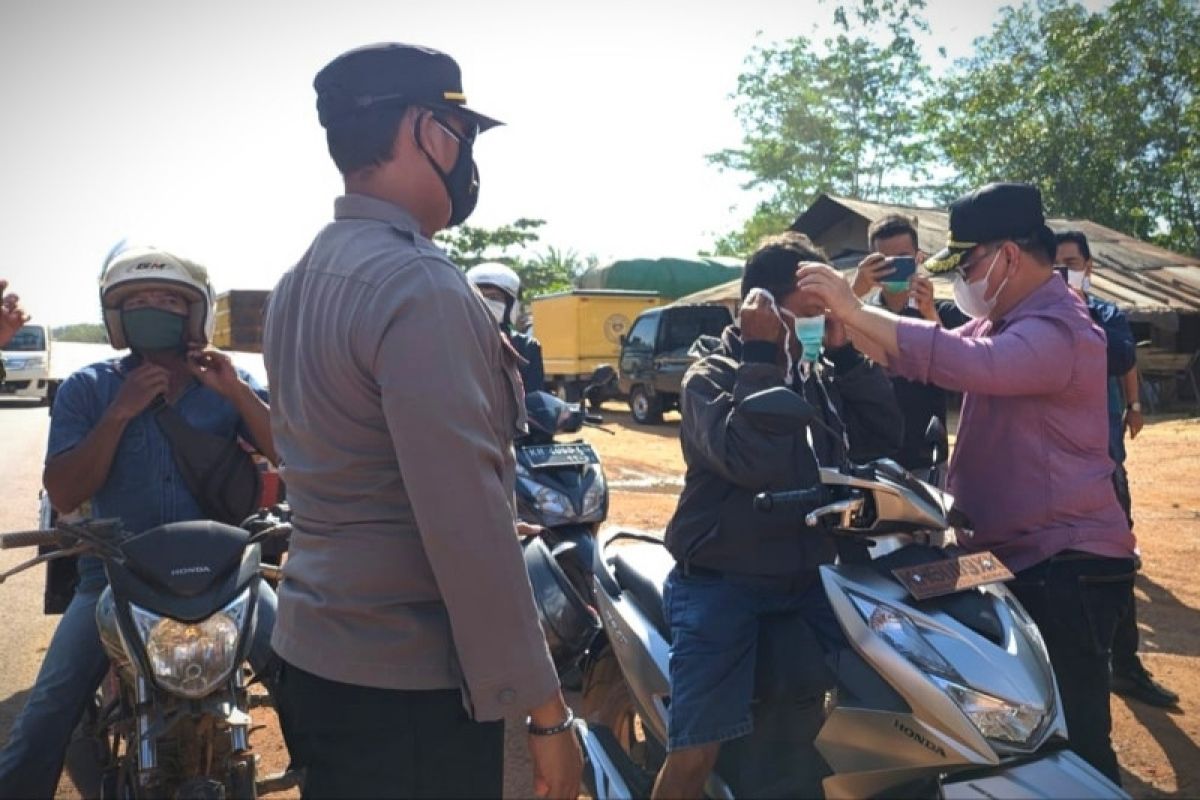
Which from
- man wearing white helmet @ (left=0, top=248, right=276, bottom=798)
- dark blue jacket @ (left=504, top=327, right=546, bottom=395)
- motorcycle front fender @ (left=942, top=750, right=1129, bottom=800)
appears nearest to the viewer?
motorcycle front fender @ (left=942, top=750, right=1129, bottom=800)

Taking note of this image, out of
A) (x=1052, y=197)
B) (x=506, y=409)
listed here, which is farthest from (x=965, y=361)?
(x=1052, y=197)

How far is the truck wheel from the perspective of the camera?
18.6 m

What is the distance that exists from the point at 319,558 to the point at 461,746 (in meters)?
0.41

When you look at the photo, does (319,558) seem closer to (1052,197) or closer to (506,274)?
(506,274)

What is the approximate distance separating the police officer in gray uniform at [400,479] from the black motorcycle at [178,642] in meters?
0.76

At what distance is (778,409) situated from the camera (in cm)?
226

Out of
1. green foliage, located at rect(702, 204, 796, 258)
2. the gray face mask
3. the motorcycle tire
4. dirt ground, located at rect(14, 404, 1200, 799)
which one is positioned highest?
green foliage, located at rect(702, 204, 796, 258)

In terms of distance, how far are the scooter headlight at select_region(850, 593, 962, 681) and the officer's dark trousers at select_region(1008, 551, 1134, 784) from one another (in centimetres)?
56

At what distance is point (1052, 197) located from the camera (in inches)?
1057

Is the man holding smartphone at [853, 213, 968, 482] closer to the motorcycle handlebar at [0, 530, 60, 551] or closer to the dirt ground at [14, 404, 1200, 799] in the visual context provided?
the dirt ground at [14, 404, 1200, 799]

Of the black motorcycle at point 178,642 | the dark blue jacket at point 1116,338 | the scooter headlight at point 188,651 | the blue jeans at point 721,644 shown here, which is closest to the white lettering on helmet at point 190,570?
the black motorcycle at point 178,642

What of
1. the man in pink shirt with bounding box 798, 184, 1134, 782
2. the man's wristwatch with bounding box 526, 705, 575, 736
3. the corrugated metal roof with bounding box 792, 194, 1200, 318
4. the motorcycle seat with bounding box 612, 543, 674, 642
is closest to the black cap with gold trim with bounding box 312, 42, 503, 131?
the man's wristwatch with bounding box 526, 705, 575, 736

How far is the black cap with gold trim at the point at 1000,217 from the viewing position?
2604mm

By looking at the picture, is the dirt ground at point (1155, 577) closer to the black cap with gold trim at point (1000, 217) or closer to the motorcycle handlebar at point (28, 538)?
the motorcycle handlebar at point (28, 538)
